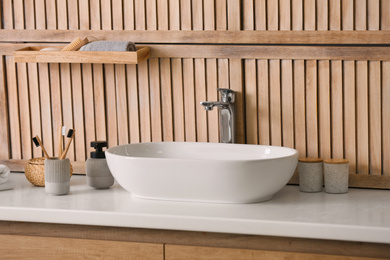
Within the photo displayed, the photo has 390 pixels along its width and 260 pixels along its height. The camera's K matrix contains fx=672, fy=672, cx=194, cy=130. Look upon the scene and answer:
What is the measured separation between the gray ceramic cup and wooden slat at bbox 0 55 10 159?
495mm

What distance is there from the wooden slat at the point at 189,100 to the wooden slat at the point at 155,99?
0.34 ft

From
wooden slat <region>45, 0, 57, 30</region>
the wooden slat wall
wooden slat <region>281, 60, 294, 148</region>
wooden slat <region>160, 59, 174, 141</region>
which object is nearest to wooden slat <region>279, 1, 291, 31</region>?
the wooden slat wall

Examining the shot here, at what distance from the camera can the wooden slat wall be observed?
7.78 ft

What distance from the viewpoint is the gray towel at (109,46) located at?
8.00 ft

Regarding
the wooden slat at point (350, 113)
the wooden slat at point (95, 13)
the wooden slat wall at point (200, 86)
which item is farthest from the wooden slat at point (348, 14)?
the wooden slat at point (95, 13)

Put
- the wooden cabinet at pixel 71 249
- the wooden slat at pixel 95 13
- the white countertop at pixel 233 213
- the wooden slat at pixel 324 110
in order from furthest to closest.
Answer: the wooden slat at pixel 95 13
the wooden slat at pixel 324 110
the wooden cabinet at pixel 71 249
the white countertop at pixel 233 213

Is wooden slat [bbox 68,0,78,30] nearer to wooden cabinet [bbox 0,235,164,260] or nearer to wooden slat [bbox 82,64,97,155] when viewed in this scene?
wooden slat [bbox 82,64,97,155]

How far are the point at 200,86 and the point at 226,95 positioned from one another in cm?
14

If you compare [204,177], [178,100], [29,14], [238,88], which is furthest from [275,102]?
[29,14]

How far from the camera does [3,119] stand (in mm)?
2750

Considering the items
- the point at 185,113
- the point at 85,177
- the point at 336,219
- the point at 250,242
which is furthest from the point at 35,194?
the point at 336,219

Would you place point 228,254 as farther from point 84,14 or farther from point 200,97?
point 84,14

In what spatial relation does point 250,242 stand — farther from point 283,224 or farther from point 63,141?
point 63,141

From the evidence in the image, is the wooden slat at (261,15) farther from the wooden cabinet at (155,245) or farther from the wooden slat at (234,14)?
the wooden cabinet at (155,245)
